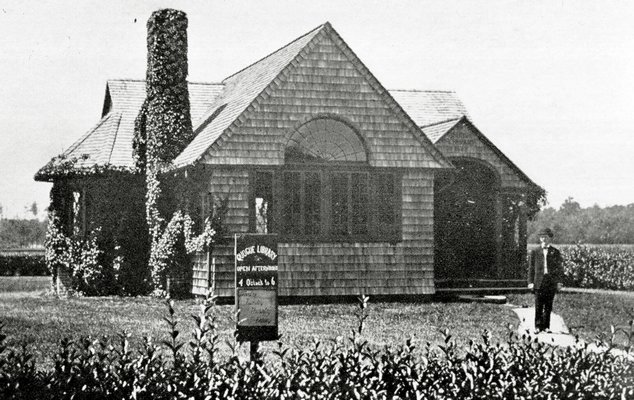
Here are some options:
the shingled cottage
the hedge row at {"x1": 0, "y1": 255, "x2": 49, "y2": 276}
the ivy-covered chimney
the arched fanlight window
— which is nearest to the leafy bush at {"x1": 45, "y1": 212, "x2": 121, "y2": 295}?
the ivy-covered chimney

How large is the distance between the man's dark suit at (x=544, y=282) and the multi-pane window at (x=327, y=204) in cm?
719

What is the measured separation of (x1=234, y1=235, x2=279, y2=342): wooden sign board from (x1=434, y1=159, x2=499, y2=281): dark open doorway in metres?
17.3

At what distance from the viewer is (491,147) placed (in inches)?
1053

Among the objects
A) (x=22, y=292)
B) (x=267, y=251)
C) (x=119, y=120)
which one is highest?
(x=119, y=120)

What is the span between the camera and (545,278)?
50.4 ft

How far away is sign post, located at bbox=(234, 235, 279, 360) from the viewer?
9367 mm

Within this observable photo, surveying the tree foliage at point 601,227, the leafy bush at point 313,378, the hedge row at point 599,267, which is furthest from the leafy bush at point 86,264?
the tree foliage at point 601,227

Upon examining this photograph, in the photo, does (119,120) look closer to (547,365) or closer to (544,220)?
(547,365)

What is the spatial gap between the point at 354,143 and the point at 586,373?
15.9 meters

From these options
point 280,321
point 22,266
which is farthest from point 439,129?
point 22,266

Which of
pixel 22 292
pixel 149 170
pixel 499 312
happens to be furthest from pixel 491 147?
pixel 22 292

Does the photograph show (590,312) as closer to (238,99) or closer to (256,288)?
(238,99)

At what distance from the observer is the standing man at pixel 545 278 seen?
15.2m

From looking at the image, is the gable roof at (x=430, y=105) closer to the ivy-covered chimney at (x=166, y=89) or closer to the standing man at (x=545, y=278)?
the ivy-covered chimney at (x=166, y=89)
